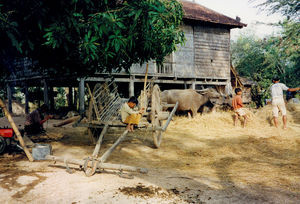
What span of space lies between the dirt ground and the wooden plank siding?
8.44 metres

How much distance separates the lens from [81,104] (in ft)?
40.6

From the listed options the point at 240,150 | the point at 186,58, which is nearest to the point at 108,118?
the point at 240,150

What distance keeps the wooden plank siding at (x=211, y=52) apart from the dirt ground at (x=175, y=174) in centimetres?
844

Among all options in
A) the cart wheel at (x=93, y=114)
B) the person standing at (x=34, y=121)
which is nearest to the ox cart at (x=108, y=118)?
the cart wheel at (x=93, y=114)

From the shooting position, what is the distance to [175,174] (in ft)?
13.9

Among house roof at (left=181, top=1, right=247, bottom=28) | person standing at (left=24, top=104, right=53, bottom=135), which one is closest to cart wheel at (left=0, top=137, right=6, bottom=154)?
person standing at (left=24, top=104, right=53, bottom=135)

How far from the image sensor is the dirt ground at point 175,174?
314cm

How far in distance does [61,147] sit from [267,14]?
11.2m

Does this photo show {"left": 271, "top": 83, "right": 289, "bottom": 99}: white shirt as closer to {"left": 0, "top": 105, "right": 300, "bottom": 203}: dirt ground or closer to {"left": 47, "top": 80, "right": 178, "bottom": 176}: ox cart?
{"left": 0, "top": 105, "right": 300, "bottom": 203}: dirt ground

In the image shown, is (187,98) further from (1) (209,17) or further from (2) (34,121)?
(2) (34,121)

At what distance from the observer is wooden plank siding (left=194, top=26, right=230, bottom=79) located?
1527 centimetres

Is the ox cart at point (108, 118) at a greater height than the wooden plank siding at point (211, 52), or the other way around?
the wooden plank siding at point (211, 52)

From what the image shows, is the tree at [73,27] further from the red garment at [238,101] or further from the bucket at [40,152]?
the red garment at [238,101]

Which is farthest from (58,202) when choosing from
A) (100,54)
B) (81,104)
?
(81,104)
